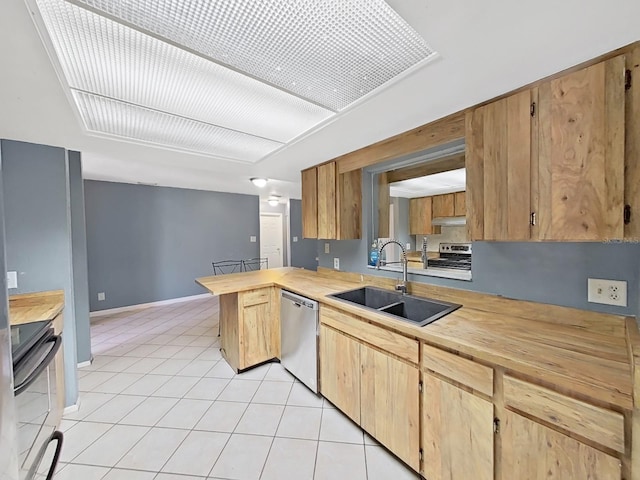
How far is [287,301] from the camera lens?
8.07ft

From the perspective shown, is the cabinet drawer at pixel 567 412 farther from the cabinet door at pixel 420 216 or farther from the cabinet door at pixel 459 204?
the cabinet door at pixel 420 216

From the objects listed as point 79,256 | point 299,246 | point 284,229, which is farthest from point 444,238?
point 284,229

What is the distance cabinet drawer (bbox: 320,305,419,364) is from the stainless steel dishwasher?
18 centimetres

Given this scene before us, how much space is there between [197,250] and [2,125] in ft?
12.7

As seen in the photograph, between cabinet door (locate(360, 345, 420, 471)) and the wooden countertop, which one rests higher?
the wooden countertop

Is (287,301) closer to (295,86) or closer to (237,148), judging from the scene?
(237,148)

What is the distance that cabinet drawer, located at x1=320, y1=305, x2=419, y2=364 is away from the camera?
1.42 m

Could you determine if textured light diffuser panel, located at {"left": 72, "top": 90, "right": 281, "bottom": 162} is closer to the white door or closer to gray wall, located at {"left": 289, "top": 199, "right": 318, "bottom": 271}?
the white door

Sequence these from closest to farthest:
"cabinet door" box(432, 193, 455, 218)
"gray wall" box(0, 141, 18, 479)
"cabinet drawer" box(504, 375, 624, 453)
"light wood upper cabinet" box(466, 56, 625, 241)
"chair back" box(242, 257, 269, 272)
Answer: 1. "gray wall" box(0, 141, 18, 479)
2. "cabinet drawer" box(504, 375, 624, 453)
3. "light wood upper cabinet" box(466, 56, 625, 241)
4. "cabinet door" box(432, 193, 455, 218)
5. "chair back" box(242, 257, 269, 272)

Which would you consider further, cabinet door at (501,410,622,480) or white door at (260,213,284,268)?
white door at (260,213,284,268)

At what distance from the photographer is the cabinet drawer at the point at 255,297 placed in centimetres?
248

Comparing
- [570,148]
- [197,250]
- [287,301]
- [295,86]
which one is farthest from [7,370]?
[197,250]

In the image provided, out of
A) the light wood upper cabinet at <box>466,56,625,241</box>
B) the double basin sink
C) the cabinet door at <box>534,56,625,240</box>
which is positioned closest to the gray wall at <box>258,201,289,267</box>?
the double basin sink

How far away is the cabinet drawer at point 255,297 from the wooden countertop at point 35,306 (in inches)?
50.9
